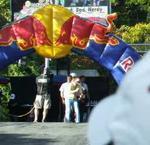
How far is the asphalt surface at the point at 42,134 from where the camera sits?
11391mm

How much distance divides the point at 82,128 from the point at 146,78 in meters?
12.4

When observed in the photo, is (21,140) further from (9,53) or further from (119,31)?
(119,31)

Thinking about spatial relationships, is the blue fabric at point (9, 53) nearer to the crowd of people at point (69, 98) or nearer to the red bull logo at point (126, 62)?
the crowd of people at point (69, 98)

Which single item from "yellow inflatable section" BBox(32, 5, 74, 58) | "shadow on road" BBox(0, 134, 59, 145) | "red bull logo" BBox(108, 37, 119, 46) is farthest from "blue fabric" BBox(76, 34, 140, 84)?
"shadow on road" BBox(0, 134, 59, 145)

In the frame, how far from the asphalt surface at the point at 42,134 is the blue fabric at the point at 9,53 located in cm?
183

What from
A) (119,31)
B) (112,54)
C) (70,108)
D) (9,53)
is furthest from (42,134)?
(119,31)

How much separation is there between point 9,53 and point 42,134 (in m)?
3.85

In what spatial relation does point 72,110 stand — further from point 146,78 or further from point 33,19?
point 146,78

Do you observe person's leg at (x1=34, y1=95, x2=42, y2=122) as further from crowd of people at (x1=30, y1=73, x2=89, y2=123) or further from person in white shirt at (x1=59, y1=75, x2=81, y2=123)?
person in white shirt at (x1=59, y1=75, x2=81, y2=123)

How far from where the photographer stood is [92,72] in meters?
25.6

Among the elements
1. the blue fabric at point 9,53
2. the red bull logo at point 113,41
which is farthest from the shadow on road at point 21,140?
the red bull logo at point 113,41

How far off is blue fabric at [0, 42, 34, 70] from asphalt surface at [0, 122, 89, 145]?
6.02 ft

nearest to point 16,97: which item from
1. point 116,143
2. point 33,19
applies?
point 33,19

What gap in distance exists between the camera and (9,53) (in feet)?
52.0
